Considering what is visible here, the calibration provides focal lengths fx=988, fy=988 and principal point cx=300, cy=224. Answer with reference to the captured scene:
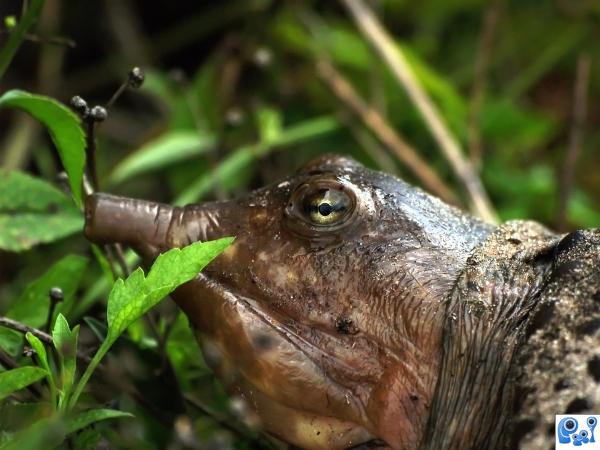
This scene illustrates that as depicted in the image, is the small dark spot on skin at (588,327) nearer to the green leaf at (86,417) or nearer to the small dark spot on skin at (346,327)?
the small dark spot on skin at (346,327)

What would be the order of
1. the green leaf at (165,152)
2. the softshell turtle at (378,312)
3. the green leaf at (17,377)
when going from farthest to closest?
the green leaf at (165,152), the softshell turtle at (378,312), the green leaf at (17,377)

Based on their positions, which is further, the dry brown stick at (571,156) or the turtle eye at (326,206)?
Result: the dry brown stick at (571,156)

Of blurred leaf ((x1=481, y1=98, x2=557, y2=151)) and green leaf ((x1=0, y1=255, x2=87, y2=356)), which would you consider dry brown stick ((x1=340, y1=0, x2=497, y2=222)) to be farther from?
green leaf ((x1=0, y1=255, x2=87, y2=356))

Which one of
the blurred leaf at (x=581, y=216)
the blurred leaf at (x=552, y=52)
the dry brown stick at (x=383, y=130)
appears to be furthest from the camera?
the blurred leaf at (x=552, y=52)

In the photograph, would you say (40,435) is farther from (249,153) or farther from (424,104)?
(424,104)

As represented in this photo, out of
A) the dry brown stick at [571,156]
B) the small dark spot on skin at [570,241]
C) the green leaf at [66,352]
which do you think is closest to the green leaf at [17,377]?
the green leaf at [66,352]

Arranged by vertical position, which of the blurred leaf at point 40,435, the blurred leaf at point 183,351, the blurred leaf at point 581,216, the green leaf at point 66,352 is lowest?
the blurred leaf at point 40,435

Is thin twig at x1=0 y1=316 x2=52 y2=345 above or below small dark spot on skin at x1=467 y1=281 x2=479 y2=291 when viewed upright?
below

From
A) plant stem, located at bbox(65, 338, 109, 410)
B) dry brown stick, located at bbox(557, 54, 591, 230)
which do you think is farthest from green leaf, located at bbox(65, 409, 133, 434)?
dry brown stick, located at bbox(557, 54, 591, 230)

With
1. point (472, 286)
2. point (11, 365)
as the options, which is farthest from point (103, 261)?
point (472, 286)
